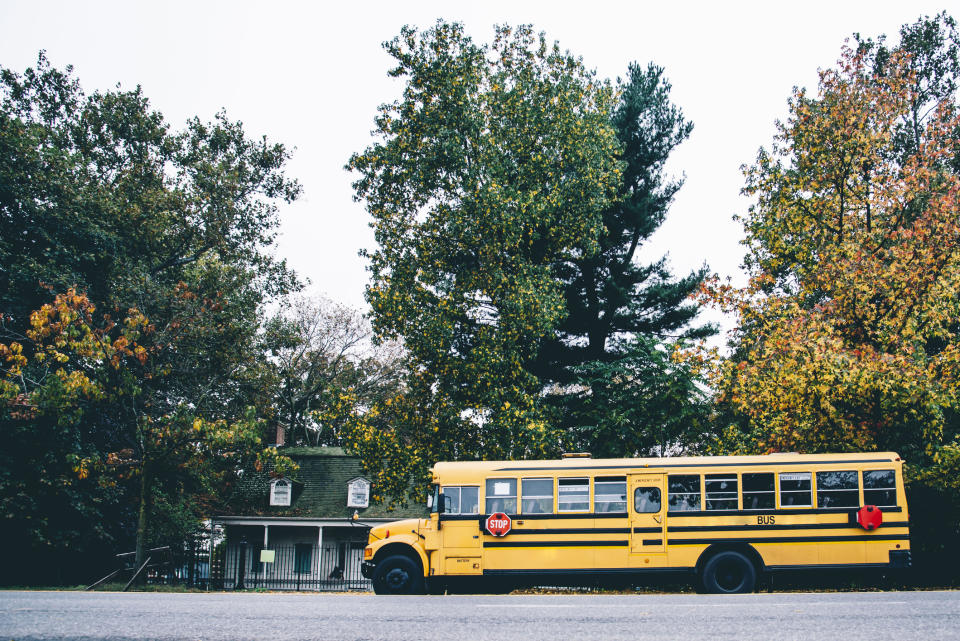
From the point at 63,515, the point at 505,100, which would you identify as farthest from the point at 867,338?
the point at 63,515

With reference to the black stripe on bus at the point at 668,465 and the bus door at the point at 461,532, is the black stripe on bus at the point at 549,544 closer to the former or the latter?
the bus door at the point at 461,532

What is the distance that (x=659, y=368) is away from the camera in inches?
1088

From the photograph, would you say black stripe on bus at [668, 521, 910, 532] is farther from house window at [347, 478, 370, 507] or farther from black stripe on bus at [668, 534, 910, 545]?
house window at [347, 478, 370, 507]

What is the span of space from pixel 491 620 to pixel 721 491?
344 inches

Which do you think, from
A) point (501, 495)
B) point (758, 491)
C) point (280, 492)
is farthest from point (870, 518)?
point (280, 492)

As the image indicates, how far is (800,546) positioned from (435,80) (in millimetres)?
18797

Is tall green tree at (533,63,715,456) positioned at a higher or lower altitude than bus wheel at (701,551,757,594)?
higher

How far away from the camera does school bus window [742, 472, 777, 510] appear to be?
15.4 meters

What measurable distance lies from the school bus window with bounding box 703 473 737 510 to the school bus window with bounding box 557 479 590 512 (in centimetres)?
231

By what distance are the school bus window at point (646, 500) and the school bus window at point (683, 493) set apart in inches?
9.1

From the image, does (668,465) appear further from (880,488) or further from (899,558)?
(899,558)

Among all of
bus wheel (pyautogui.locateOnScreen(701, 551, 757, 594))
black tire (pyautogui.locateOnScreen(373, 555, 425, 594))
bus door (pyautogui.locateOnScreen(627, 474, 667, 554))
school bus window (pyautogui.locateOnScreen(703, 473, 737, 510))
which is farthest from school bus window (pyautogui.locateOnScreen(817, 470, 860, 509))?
black tire (pyautogui.locateOnScreen(373, 555, 425, 594))

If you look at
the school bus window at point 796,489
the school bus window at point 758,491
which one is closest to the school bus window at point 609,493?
the school bus window at point 758,491

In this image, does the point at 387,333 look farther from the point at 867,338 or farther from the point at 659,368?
the point at 867,338
